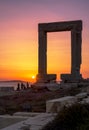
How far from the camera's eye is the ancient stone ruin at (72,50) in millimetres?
39719

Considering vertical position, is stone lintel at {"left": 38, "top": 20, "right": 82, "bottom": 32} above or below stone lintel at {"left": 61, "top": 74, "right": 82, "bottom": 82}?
above

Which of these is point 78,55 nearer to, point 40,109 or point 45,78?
point 45,78

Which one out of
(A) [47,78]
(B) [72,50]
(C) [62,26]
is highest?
(C) [62,26]

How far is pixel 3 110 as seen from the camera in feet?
48.1

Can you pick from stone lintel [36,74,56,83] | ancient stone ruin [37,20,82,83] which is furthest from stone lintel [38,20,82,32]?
stone lintel [36,74,56,83]

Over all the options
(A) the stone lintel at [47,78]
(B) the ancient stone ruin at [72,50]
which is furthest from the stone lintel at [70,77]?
(A) the stone lintel at [47,78]

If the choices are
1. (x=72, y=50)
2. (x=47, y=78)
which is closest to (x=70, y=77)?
(x=47, y=78)

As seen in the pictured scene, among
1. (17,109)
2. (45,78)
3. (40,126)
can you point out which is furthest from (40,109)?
(45,78)

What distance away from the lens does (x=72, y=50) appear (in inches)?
1590

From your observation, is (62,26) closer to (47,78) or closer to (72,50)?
(72,50)

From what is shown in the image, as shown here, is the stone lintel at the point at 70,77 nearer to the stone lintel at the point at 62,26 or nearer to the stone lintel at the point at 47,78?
the stone lintel at the point at 47,78

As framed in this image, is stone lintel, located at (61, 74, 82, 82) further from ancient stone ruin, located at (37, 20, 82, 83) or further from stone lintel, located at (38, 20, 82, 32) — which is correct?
stone lintel, located at (38, 20, 82, 32)

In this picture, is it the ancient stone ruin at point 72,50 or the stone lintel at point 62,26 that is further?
the stone lintel at point 62,26

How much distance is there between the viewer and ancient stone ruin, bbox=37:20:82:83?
39.7 metres
